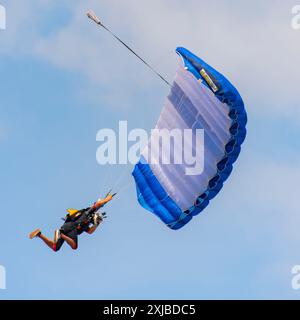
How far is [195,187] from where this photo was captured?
63781mm

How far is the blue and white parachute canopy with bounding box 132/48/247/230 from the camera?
61375 mm

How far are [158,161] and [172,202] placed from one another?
4.77ft

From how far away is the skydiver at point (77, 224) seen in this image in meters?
62.4

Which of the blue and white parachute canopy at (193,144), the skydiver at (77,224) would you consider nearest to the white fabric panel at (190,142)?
the blue and white parachute canopy at (193,144)

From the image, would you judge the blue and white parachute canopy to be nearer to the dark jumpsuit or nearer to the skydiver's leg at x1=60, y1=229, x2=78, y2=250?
the dark jumpsuit

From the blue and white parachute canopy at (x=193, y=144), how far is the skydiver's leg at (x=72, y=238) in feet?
9.99

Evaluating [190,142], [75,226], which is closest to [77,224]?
[75,226]

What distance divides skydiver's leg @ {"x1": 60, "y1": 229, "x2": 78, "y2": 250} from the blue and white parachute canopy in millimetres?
3045

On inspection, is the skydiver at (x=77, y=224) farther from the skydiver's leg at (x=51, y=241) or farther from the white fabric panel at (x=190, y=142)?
the white fabric panel at (x=190, y=142)

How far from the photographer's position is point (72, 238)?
62.6 meters

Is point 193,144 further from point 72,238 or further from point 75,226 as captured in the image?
point 72,238

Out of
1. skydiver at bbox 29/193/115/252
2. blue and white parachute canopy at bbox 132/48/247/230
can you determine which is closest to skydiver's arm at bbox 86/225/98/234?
skydiver at bbox 29/193/115/252
